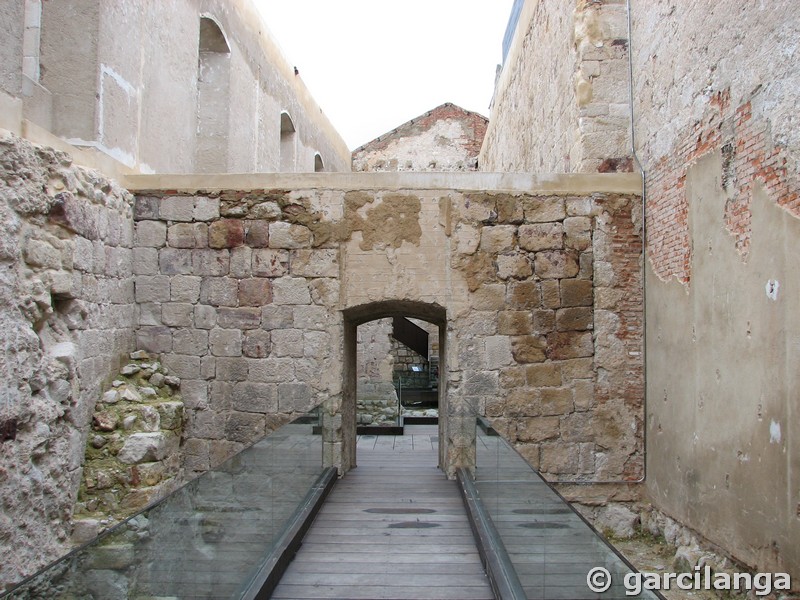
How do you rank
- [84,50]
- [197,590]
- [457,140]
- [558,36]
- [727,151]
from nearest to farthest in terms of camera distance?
[197,590]
[727,151]
[84,50]
[558,36]
[457,140]

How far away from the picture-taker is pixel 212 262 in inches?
249

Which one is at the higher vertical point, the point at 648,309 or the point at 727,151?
the point at 727,151

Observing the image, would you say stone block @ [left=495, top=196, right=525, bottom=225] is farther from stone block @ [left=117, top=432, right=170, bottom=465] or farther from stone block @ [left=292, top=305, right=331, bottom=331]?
stone block @ [left=117, top=432, right=170, bottom=465]

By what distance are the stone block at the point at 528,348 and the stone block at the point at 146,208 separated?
360 cm

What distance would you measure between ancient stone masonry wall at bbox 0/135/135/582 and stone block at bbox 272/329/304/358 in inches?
56.0

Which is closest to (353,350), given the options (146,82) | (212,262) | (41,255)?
(212,262)

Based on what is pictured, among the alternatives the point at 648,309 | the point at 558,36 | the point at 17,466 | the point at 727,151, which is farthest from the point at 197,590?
the point at 558,36

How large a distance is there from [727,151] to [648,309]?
6.19 ft

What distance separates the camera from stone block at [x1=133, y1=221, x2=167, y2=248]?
6316 millimetres

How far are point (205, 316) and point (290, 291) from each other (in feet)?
2.77

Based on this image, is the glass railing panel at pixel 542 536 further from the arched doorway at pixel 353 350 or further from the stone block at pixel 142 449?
the stone block at pixel 142 449

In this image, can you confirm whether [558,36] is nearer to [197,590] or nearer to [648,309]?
[648,309]

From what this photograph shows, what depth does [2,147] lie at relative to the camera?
430 centimetres

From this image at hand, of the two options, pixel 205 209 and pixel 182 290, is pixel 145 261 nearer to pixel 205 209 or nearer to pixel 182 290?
pixel 182 290
